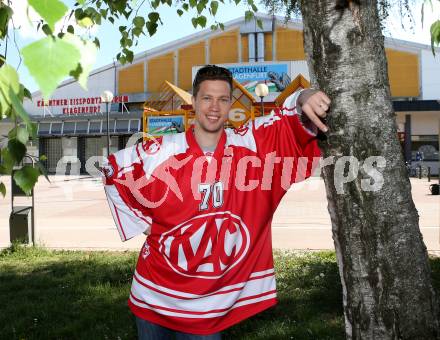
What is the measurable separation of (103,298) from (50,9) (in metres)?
4.91

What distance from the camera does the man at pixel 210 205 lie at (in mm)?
2246

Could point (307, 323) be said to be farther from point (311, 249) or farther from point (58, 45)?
point (58, 45)

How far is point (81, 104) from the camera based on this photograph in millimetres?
40219

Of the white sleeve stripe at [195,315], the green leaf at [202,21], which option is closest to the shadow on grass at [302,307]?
the white sleeve stripe at [195,315]

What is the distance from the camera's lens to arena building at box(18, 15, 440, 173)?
115 ft

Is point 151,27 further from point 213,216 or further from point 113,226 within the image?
Answer: point 113,226

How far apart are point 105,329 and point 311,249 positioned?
421 centimetres

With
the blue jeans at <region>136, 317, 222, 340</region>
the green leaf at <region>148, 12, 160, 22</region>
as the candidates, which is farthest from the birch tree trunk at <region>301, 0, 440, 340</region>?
the green leaf at <region>148, 12, 160, 22</region>

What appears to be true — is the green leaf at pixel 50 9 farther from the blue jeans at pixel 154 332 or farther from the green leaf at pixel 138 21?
the green leaf at pixel 138 21

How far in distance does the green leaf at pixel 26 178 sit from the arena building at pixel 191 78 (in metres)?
33.6

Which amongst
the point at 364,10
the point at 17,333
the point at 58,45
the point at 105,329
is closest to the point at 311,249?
the point at 105,329

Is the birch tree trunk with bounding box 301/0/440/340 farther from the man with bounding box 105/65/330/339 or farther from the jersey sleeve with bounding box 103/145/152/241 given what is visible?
the jersey sleeve with bounding box 103/145/152/241

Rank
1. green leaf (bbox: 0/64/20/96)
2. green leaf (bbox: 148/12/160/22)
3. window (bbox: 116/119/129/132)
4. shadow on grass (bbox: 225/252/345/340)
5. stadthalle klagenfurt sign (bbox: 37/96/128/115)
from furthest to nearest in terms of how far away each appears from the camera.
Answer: stadthalle klagenfurt sign (bbox: 37/96/128/115) < window (bbox: 116/119/129/132) < green leaf (bbox: 148/12/160/22) < shadow on grass (bbox: 225/252/345/340) < green leaf (bbox: 0/64/20/96)

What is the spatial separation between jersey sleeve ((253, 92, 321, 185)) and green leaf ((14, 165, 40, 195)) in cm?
117
